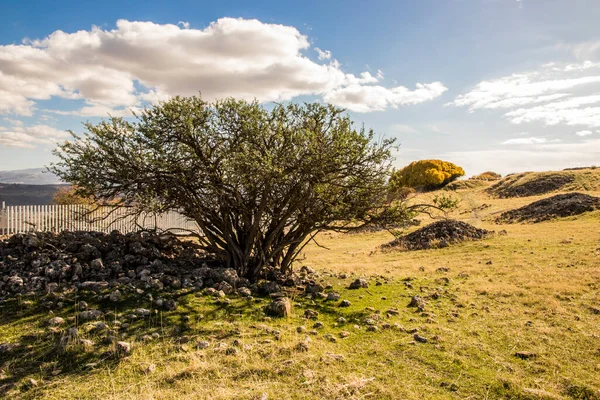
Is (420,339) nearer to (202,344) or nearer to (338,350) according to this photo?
(338,350)

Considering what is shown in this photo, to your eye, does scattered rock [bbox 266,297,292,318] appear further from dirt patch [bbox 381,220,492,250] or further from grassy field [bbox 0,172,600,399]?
dirt patch [bbox 381,220,492,250]

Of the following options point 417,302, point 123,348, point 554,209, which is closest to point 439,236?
point 554,209

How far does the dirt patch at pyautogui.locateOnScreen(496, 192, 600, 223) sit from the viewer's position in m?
28.3

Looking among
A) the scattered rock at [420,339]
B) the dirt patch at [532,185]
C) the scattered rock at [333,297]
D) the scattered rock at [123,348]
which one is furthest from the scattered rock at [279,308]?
the dirt patch at [532,185]

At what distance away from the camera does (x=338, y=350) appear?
6398mm

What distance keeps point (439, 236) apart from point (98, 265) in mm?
19013

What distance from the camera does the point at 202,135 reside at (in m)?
10.1

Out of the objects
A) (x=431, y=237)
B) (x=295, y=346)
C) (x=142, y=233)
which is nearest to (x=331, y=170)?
(x=295, y=346)

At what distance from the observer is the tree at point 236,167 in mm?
9594

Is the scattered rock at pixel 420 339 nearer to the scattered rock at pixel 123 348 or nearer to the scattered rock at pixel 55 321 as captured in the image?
the scattered rock at pixel 123 348

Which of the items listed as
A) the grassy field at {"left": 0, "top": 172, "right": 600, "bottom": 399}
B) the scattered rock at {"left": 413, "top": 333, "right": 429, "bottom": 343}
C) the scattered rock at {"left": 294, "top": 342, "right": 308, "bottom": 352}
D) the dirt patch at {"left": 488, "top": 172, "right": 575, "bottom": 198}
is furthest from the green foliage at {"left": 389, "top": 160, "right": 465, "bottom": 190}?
the scattered rock at {"left": 294, "top": 342, "right": 308, "bottom": 352}

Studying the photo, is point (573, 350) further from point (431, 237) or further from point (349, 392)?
point (431, 237)

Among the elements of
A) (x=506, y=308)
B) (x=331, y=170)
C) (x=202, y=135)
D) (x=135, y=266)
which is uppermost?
(x=202, y=135)

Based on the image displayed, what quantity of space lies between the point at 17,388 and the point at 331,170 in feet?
23.6
